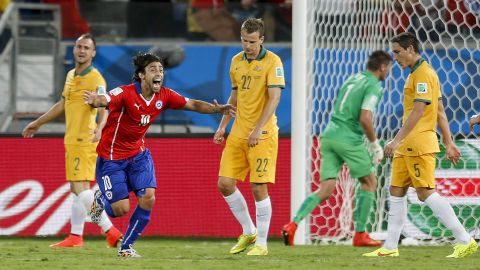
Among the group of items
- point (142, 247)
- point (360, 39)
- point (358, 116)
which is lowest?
point (142, 247)

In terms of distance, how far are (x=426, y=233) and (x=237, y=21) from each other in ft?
13.6

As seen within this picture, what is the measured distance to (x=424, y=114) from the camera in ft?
30.0

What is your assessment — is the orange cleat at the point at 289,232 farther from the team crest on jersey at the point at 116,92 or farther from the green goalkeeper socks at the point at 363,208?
the team crest on jersey at the point at 116,92

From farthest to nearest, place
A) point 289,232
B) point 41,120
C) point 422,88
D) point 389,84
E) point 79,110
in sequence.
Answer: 1. point 389,84
2. point 79,110
3. point 289,232
4. point 41,120
5. point 422,88

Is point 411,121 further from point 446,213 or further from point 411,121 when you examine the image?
point 446,213

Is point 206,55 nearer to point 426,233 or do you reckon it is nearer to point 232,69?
point 426,233

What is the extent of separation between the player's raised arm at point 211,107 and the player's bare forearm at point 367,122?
215 centimetres

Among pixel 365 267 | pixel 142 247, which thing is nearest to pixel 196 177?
pixel 142 247

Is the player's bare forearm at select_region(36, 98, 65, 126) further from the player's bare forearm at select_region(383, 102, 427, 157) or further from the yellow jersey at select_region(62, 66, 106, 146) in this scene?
the player's bare forearm at select_region(383, 102, 427, 157)

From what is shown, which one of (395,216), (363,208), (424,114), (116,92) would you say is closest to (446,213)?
(395,216)

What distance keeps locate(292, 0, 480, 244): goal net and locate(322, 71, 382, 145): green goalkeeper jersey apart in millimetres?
411

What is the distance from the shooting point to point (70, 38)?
14367 millimetres

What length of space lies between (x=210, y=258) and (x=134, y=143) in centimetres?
108

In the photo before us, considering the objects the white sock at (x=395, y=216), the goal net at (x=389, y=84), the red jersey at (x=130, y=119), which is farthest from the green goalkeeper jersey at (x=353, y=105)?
the red jersey at (x=130, y=119)
